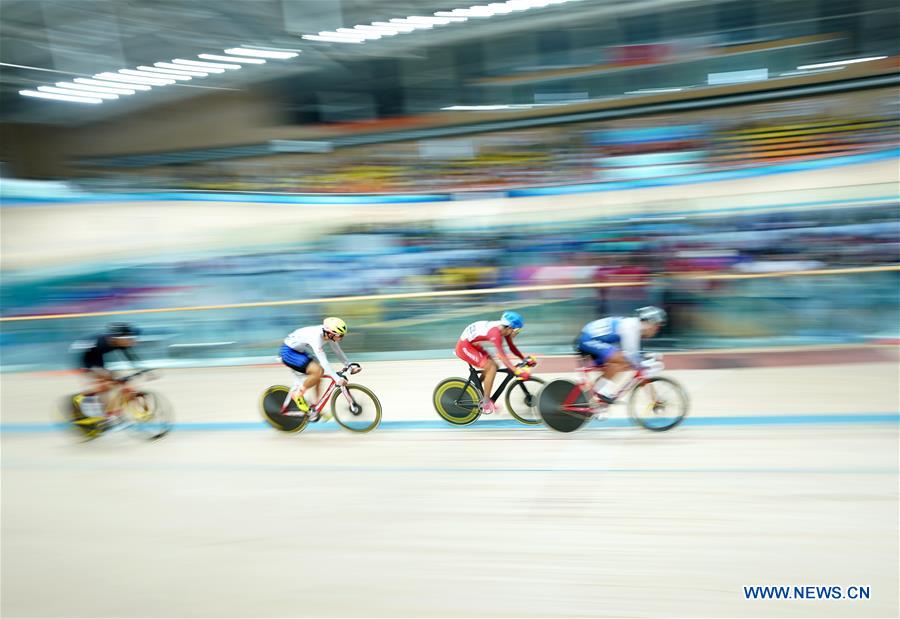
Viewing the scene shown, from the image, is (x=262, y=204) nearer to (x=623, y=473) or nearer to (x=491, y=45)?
(x=491, y=45)

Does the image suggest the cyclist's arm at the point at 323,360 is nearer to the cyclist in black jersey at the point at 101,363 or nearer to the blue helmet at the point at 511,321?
the blue helmet at the point at 511,321

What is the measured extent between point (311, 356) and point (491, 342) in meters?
1.28

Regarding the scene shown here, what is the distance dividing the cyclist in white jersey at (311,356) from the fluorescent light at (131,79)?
3.60 meters

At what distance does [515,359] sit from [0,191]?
572 cm

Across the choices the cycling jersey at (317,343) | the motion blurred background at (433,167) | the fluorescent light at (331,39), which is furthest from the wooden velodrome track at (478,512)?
the fluorescent light at (331,39)

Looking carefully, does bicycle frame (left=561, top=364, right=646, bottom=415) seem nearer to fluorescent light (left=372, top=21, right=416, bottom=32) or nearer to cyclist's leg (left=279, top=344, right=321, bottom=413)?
cyclist's leg (left=279, top=344, right=321, bottom=413)

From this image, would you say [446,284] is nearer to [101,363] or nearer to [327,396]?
[327,396]

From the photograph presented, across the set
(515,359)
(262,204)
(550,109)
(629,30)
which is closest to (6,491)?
(515,359)

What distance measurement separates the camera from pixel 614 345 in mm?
3752

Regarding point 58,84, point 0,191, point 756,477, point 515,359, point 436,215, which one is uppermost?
point 58,84

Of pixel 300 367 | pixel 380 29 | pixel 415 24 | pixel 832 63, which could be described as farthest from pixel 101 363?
pixel 832 63

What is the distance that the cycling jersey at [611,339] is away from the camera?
3.64m

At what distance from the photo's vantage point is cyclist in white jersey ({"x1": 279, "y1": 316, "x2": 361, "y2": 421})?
3934 millimetres

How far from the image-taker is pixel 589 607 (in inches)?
87.0
